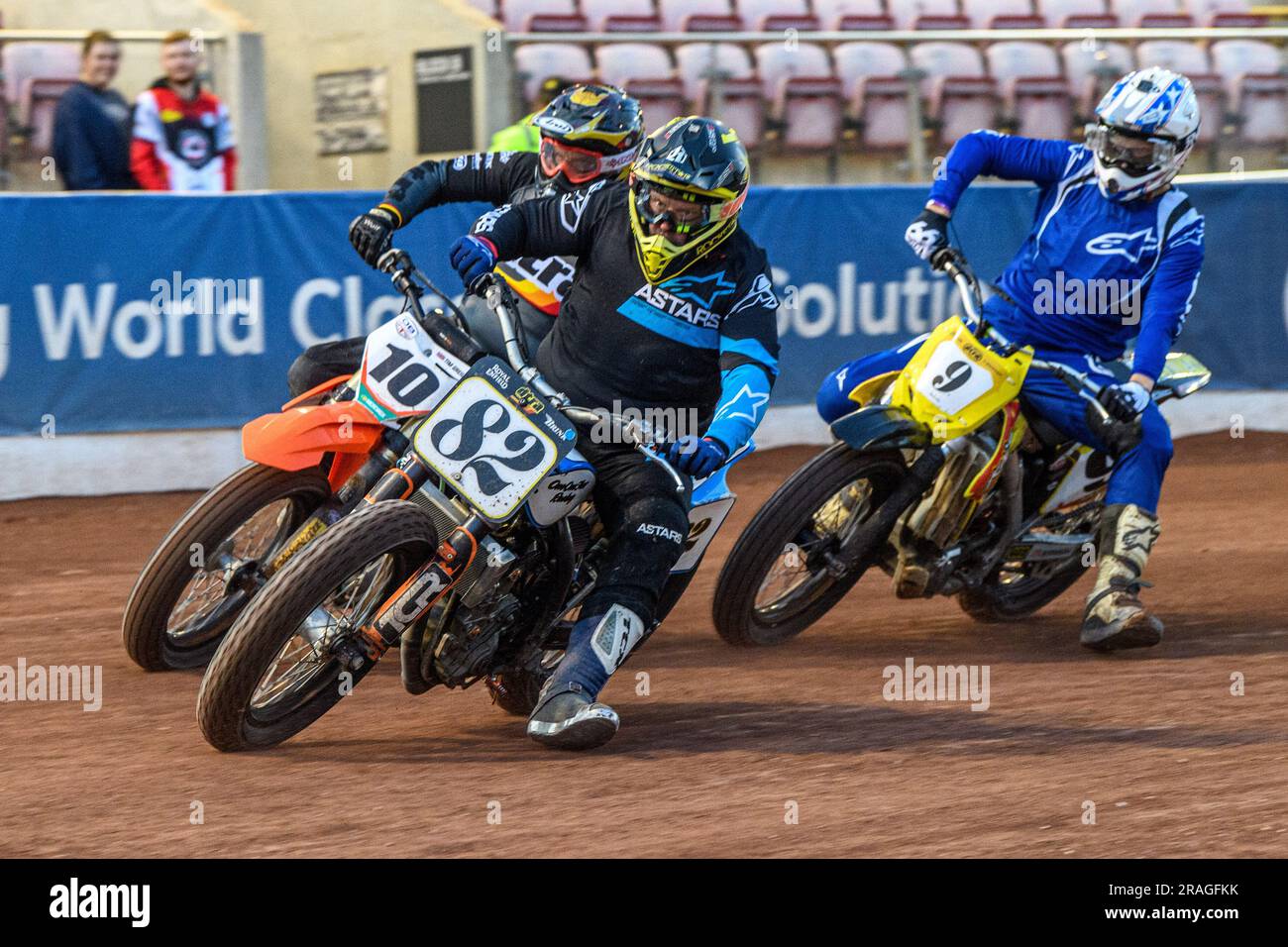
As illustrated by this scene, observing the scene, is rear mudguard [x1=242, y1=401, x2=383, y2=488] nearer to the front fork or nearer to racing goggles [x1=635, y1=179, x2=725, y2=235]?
the front fork

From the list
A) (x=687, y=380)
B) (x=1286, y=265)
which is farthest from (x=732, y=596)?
(x=1286, y=265)

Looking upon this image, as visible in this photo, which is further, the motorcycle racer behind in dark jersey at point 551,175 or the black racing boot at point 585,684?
the motorcycle racer behind in dark jersey at point 551,175

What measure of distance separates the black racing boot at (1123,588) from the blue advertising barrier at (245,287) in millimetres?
4754

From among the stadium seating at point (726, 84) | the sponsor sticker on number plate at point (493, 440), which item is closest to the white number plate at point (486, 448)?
the sponsor sticker on number plate at point (493, 440)

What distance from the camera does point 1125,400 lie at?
21.6 feet

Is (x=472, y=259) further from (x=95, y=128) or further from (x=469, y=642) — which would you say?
(x=95, y=128)

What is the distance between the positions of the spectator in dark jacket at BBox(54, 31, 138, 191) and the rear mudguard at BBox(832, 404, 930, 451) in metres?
5.64

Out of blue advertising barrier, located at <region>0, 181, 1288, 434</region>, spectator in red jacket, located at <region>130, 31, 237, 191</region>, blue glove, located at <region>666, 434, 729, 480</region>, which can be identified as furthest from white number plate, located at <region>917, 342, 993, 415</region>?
spectator in red jacket, located at <region>130, 31, 237, 191</region>

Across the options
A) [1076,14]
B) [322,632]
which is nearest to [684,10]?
[1076,14]

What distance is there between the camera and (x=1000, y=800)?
200 inches

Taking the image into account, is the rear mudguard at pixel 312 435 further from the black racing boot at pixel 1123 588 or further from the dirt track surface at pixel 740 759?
the black racing boot at pixel 1123 588

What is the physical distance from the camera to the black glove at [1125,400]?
659 cm

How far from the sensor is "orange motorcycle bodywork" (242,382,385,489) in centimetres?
583

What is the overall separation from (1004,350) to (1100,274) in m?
0.52
